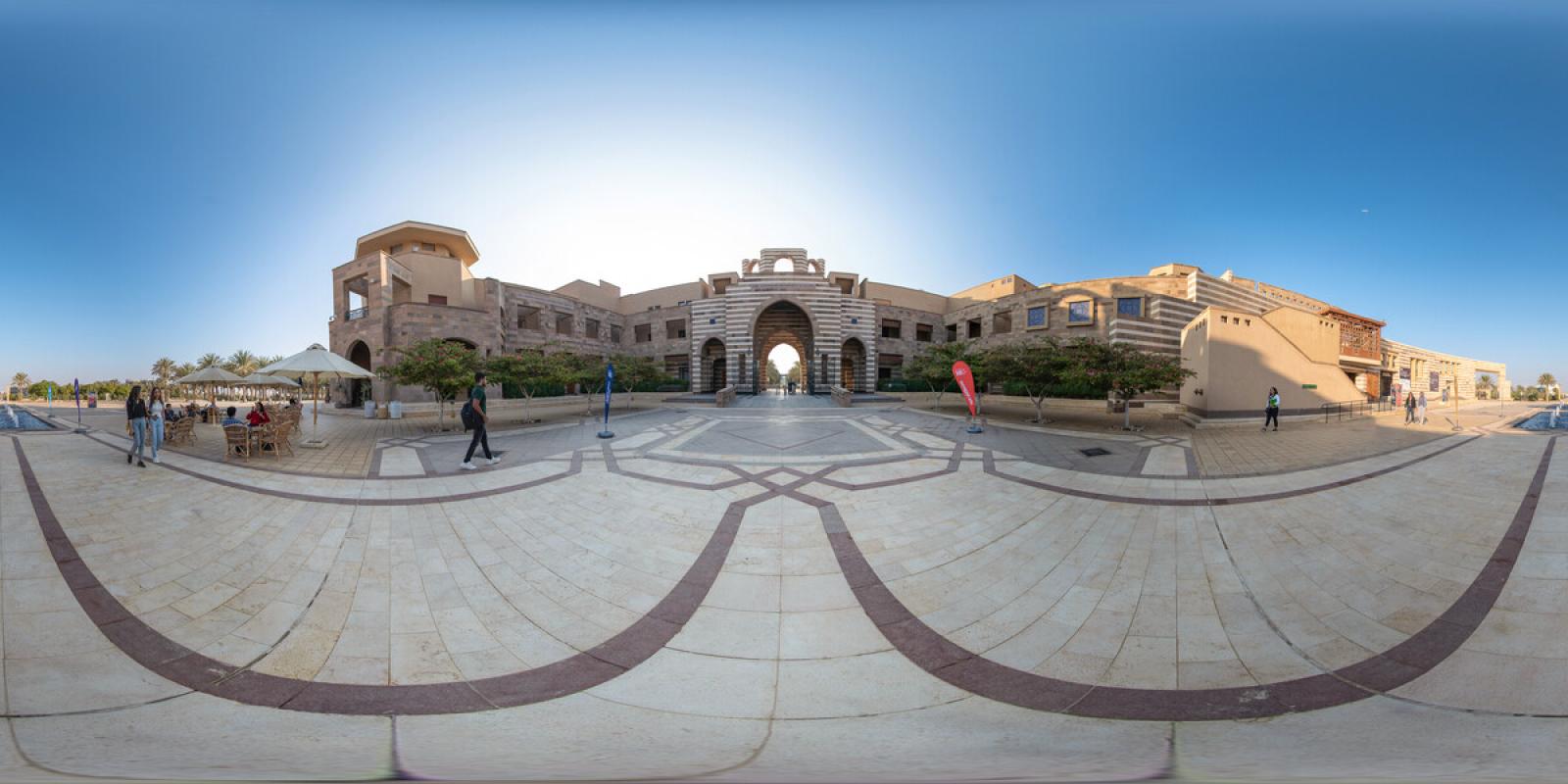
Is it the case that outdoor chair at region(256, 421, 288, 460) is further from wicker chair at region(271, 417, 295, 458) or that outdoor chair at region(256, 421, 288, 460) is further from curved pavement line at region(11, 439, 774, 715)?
curved pavement line at region(11, 439, 774, 715)

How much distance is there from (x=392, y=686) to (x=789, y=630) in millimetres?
2158

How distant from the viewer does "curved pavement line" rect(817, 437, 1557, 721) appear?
8.07ft

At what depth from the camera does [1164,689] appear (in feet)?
8.41

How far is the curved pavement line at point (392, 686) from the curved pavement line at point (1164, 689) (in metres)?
1.42

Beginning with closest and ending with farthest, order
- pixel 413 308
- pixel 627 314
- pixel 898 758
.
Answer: pixel 898 758, pixel 413 308, pixel 627 314

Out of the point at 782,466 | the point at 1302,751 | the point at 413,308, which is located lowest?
the point at 1302,751

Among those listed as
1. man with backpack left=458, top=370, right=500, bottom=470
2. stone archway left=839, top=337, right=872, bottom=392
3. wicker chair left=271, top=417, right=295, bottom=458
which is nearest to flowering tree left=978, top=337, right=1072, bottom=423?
man with backpack left=458, top=370, right=500, bottom=470

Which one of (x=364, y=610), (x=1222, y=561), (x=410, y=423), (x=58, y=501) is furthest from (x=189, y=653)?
(x=410, y=423)

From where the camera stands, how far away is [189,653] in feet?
9.29

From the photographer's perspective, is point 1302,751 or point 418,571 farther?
point 418,571

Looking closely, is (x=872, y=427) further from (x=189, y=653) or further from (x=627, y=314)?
(x=627, y=314)

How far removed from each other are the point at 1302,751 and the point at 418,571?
18.3 ft

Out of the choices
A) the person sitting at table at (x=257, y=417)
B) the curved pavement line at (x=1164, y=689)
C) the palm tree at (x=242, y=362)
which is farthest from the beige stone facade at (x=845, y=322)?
the palm tree at (x=242, y=362)

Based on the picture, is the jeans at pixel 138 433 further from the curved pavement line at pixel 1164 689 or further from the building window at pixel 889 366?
the building window at pixel 889 366
